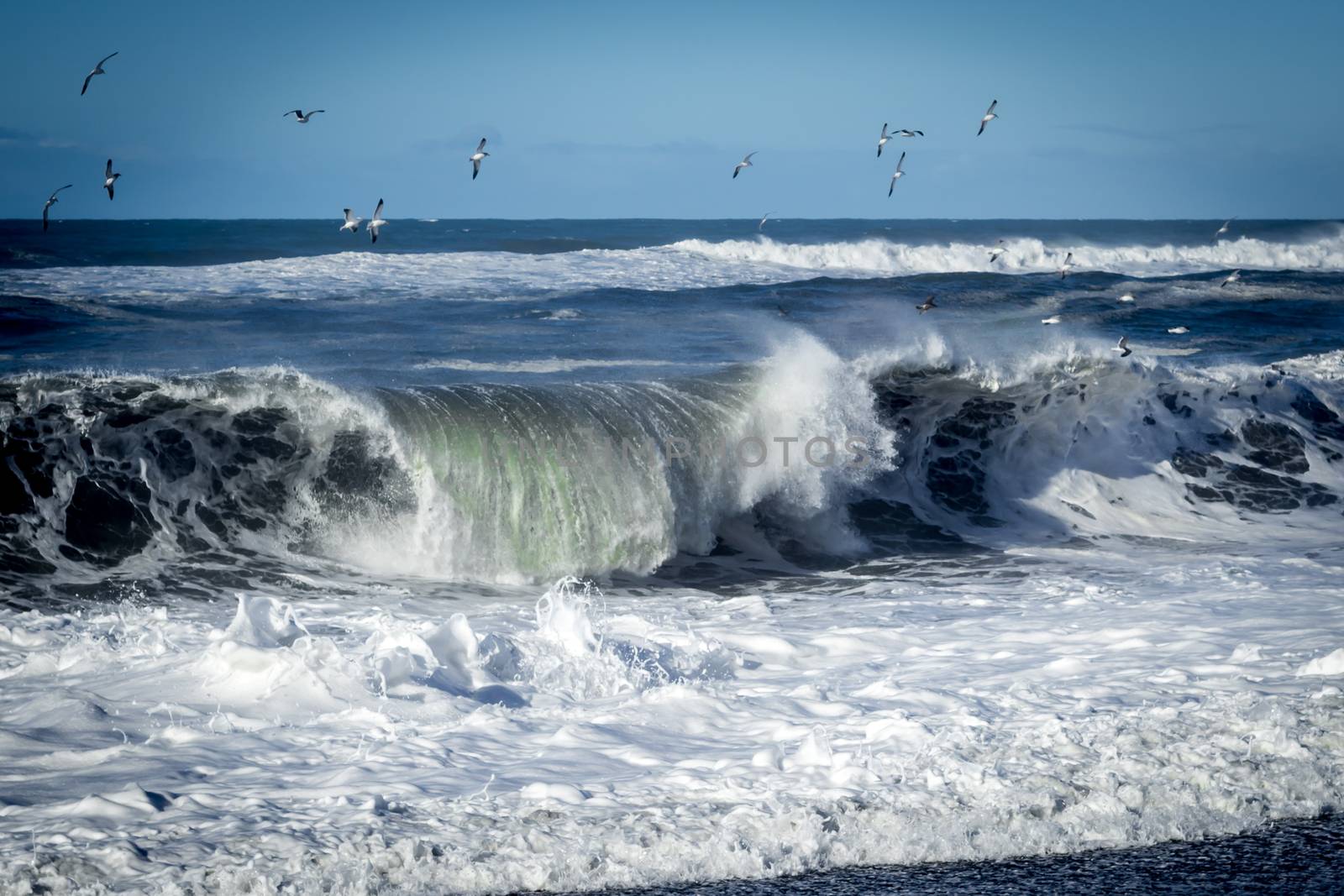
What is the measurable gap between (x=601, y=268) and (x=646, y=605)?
26.7 metres

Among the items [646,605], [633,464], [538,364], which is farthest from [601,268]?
[646,605]

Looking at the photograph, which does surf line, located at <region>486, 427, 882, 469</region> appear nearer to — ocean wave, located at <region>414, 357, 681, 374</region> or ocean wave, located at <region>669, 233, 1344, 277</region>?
ocean wave, located at <region>414, 357, 681, 374</region>

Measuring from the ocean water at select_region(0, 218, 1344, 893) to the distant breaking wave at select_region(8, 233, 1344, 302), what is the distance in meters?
4.21

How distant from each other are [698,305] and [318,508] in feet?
54.1

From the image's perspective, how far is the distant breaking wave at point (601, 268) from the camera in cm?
2540

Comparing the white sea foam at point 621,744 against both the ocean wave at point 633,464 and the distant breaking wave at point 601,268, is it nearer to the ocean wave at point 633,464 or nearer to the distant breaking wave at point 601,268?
the ocean wave at point 633,464

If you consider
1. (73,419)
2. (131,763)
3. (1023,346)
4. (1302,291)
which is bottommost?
(131,763)

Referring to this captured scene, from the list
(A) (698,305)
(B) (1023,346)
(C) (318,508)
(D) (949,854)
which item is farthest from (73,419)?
(A) (698,305)

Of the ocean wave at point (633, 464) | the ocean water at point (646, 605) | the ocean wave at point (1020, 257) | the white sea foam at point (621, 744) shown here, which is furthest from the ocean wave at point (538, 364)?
the ocean wave at point (1020, 257)

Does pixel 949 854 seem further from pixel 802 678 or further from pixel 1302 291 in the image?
pixel 1302 291

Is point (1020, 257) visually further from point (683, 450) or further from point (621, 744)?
point (621, 744)

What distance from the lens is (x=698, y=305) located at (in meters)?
25.9

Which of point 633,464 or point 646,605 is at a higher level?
point 633,464

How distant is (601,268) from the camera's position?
114 ft
